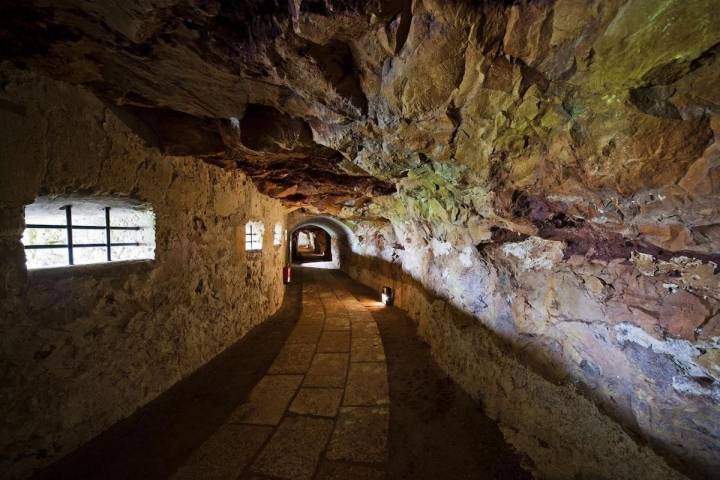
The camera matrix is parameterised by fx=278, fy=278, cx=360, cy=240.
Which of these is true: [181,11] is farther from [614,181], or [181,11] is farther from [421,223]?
[421,223]

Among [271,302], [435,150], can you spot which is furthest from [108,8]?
[271,302]

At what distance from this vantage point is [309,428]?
255cm

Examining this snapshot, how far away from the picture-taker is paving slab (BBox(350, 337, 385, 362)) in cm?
398

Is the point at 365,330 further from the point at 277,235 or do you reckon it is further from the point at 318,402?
the point at 277,235

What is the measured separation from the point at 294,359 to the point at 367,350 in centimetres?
110

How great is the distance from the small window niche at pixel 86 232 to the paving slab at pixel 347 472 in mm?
2494

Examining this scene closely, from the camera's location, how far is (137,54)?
1676 millimetres

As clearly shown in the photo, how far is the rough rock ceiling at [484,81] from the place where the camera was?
118 cm

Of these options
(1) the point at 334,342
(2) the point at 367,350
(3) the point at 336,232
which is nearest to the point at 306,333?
(1) the point at 334,342

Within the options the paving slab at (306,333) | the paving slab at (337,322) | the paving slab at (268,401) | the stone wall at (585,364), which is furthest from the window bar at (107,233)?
the stone wall at (585,364)

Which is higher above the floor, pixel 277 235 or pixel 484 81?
pixel 484 81

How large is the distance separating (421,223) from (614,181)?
323 cm

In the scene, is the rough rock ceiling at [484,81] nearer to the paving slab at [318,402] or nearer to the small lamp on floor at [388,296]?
the paving slab at [318,402]

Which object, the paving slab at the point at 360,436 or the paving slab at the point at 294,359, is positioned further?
the paving slab at the point at 294,359
